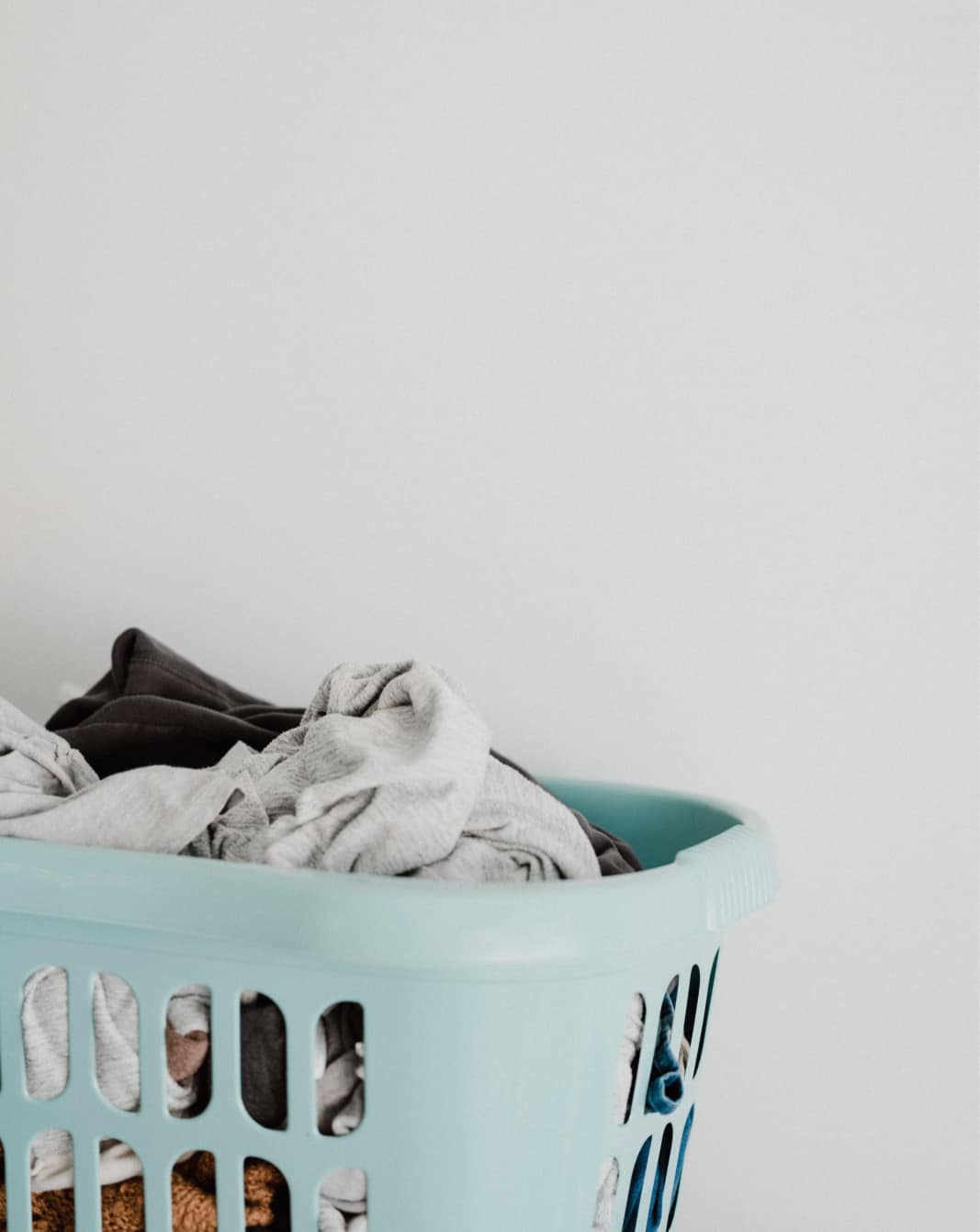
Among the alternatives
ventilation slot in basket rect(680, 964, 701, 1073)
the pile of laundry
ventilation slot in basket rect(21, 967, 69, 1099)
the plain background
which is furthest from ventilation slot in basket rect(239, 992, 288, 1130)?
the plain background

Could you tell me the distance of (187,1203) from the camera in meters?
0.58

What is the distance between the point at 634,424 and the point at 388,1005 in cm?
60

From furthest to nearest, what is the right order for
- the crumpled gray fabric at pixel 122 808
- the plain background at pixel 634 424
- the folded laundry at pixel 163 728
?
1. the plain background at pixel 634 424
2. the folded laundry at pixel 163 728
3. the crumpled gray fabric at pixel 122 808

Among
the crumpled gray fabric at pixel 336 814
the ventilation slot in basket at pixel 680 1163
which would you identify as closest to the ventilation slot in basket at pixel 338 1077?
the crumpled gray fabric at pixel 336 814

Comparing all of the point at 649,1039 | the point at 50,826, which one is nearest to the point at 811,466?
the point at 649,1039

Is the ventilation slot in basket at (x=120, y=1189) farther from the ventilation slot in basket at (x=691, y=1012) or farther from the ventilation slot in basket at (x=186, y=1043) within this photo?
the ventilation slot in basket at (x=691, y=1012)

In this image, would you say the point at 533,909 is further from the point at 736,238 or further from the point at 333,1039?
the point at 736,238

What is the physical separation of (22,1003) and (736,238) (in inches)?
30.2

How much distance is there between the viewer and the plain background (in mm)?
947

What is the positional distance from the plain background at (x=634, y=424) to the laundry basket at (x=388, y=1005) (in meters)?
0.41

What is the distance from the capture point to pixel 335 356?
1.06 meters

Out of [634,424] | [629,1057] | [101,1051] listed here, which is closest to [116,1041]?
[101,1051]

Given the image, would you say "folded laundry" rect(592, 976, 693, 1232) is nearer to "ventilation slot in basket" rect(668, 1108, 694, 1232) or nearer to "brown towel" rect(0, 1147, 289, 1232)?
"ventilation slot in basket" rect(668, 1108, 694, 1232)

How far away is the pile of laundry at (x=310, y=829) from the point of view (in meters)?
0.56
